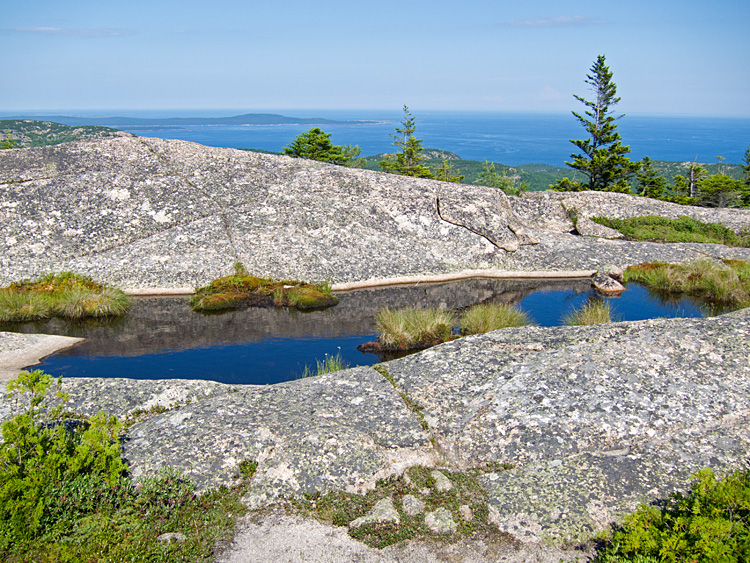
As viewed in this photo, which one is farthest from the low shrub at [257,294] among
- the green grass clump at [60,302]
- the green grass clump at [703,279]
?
the green grass clump at [703,279]

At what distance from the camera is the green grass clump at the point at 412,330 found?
56.2ft

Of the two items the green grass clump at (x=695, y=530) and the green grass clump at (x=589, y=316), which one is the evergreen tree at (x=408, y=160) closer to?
the green grass clump at (x=589, y=316)

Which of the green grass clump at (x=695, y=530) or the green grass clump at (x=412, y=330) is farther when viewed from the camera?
the green grass clump at (x=412, y=330)

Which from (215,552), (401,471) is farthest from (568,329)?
(215,552)

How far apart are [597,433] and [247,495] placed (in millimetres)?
6242

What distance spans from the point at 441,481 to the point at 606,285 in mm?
18573

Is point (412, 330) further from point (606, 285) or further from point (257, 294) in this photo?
point (606, 285)

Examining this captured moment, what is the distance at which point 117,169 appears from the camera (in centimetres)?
2770

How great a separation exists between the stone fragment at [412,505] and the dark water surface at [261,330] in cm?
704

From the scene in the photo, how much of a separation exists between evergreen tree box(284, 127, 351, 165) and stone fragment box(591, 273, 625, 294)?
3391 cm

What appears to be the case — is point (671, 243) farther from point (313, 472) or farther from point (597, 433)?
point (313, 472)

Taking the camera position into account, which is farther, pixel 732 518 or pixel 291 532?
pixel 291 532

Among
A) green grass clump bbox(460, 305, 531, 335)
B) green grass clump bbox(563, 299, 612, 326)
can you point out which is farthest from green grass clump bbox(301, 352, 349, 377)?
green grass clump bbox(563, 299, 612, 326)

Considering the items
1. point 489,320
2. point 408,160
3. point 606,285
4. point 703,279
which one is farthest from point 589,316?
point 408,160
